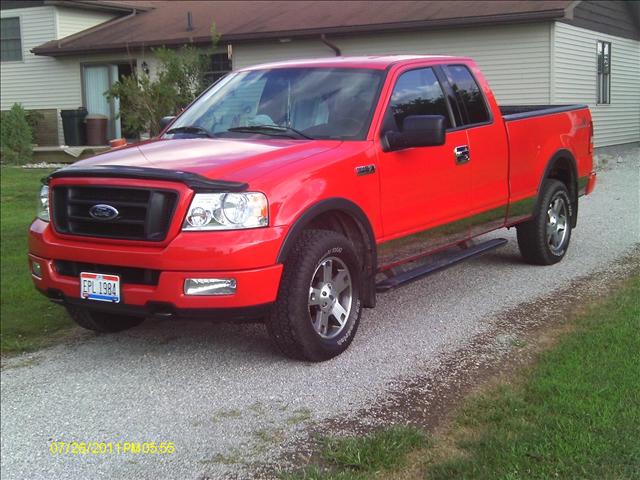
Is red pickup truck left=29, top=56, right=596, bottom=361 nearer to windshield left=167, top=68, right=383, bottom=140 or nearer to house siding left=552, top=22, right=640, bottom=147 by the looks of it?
windshield left=167, top=68, right=383, bottom=140

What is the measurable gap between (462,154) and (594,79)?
14842mm

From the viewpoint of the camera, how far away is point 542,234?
7.43 meters

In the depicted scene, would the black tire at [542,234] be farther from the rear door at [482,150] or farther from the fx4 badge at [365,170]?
the fx4 badge at [365,170]

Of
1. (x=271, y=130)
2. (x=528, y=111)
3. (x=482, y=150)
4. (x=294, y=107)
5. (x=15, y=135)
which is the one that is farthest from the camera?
(x=15, y=135)

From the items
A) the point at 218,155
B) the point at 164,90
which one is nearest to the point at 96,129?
the point at 164,90

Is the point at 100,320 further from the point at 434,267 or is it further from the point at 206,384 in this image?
the point at 434,267

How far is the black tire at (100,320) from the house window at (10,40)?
1990 centimetres

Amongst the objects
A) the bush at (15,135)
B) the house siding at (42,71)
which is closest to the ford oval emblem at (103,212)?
the bush at (15,135)

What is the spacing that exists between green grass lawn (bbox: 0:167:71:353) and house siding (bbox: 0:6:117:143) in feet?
43.4

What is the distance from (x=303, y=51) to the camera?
19828 mm

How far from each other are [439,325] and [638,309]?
140 centimetres

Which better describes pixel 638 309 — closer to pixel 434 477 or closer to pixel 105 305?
pixel 434 477

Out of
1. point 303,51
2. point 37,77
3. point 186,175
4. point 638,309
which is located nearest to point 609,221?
point 638,309

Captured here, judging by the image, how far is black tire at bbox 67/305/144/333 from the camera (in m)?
5.66
